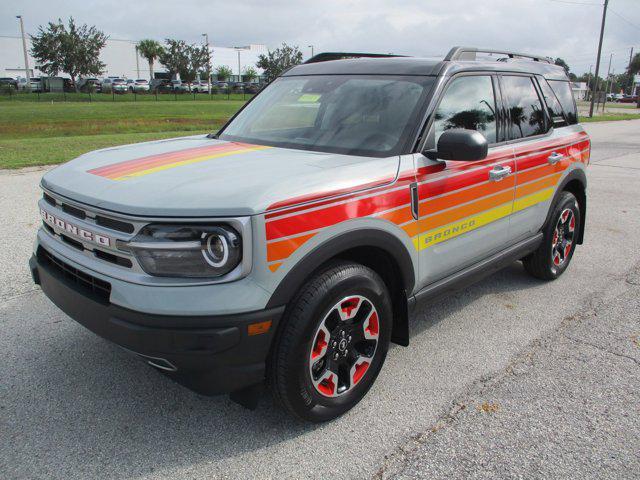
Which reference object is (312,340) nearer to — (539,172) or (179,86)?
(539,172)

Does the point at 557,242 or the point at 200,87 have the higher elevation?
the point at 200,87

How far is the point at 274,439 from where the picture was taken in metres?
2.72

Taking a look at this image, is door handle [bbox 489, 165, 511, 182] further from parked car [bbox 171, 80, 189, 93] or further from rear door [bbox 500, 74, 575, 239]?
parked car [bbox 171, 80, 189, 93]

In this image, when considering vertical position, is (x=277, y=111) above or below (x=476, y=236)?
above

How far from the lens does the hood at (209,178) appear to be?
2.33 metres

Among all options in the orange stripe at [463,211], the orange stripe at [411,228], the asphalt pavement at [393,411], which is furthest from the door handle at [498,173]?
the asphalt pavement at [393,411]

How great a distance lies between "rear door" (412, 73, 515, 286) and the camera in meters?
3.16

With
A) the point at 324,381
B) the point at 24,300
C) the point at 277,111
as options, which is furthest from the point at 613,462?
the point at 24,300

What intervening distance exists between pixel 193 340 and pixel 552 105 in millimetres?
3716

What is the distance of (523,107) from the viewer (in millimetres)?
4172

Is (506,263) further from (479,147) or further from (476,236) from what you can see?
(479,147)

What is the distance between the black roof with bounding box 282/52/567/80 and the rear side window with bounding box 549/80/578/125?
0.32 m

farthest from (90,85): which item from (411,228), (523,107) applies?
(411,228)

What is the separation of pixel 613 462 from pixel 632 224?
17.7 ft
